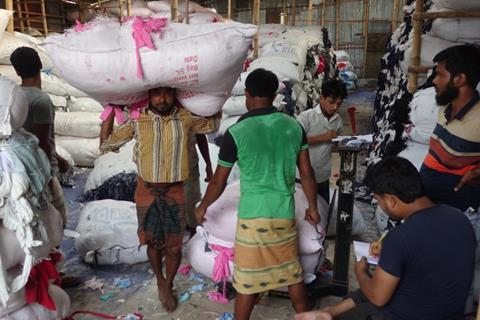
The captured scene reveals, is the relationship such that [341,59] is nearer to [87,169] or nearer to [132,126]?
[87,169]

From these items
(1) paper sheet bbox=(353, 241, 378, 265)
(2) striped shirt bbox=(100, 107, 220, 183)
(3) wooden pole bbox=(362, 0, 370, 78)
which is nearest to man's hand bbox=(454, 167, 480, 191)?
(1) paper sheet bbox=(353, 241, 378, 265)

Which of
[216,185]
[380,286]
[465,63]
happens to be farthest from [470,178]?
[216,185]

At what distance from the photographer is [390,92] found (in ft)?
16.8

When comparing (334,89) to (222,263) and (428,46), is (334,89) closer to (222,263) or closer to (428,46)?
(428,46)

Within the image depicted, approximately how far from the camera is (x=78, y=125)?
5.12m

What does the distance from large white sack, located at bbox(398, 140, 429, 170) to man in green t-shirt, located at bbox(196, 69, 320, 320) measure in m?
1.39

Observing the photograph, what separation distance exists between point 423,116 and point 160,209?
6.93 ft

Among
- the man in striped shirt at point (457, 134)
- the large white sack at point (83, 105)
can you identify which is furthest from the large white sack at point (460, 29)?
the large white sack at point (83, 105)

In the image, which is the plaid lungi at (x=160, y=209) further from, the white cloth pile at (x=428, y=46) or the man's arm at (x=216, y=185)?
the white cloth pile at (x=428, y=46)

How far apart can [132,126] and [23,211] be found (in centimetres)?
77

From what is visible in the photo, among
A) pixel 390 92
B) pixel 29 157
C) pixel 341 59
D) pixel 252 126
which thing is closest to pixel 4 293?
Result: pixel 29 157

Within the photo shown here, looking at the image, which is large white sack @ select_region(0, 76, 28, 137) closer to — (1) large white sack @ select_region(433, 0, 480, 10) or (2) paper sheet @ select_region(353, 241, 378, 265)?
(2) paper sheet @ select_region(353, 241, 378, 265)

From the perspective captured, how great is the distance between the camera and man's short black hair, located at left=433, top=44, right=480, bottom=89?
192cm

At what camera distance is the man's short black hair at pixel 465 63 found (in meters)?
1.92
